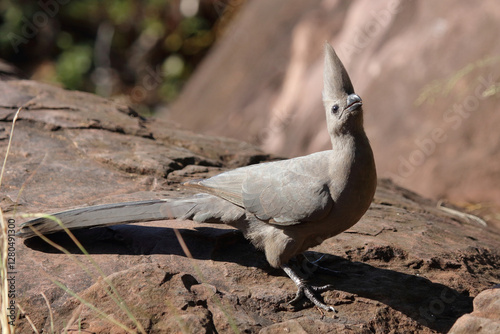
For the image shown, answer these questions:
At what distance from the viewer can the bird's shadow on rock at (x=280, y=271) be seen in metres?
3.61

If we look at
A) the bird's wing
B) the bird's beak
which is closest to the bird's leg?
the bird's wing

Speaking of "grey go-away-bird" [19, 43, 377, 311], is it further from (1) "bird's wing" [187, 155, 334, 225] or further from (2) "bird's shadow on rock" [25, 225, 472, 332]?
(2) "bird's shadow on rock" [25, 225, 472, 332]

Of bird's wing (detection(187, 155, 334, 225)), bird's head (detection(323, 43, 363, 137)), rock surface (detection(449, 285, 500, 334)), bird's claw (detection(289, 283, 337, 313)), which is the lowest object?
bird's claw (detection(289, 283, 337, 313))

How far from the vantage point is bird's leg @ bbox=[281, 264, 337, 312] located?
353 centimetres

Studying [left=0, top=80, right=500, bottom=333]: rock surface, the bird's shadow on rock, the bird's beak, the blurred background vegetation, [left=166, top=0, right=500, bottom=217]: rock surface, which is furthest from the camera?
the blurred background vegetation

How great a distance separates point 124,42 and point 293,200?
10751 mm

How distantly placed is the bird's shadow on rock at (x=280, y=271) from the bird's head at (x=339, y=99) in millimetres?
1035

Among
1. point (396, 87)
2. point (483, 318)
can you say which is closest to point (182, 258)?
point (483, 318)

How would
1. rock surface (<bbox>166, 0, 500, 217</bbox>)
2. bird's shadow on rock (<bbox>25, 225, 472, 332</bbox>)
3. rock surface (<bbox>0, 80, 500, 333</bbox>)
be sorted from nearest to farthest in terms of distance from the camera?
1. rock surface (<bbox>0, 80, 500, 333</bbox>)
2. bird's shadow on rock (<bbox>25, 225, 472, 332</bbox>)
3. rock surface (<bbox>166, 0, 500, 217</bbox>)

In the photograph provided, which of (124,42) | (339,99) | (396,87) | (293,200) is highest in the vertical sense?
(396,87)

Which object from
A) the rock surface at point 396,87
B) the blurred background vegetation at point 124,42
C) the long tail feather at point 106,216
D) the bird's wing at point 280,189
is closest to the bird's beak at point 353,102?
the bird's wing at point 280,189

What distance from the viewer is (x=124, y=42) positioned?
13.4 meters

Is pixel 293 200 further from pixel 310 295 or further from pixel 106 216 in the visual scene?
pixel 106 216

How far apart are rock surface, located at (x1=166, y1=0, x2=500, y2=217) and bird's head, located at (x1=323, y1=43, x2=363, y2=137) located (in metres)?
3.75
